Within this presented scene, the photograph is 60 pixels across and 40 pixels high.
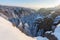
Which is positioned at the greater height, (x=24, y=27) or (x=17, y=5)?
(x=17, y=5)

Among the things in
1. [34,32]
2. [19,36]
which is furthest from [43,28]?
[19,36]

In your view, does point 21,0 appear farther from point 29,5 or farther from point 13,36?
point 13,36

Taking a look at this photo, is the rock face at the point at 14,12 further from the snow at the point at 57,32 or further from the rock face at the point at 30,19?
the snow at the point at 57,32

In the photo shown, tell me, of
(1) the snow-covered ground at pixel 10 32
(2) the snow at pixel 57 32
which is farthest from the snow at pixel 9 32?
(2) the snow at pixel 57 32

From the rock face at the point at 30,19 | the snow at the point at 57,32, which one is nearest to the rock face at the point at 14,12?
the rock face at the point at 30,19

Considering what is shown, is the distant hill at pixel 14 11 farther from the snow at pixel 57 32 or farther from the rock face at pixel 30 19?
the snow at pixel 57 32

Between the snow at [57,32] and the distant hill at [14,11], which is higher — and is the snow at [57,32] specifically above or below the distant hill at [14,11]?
below

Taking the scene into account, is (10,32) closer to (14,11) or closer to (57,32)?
(14,11)

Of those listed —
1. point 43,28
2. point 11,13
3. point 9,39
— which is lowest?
point 9,39
